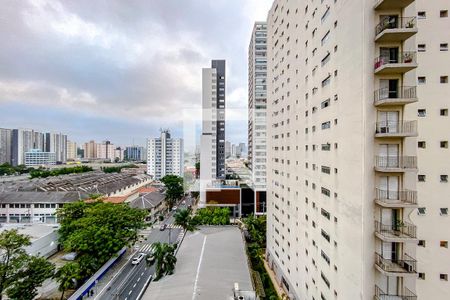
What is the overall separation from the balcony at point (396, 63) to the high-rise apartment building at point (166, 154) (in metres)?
68.5

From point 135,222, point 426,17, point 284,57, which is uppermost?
point 284,57

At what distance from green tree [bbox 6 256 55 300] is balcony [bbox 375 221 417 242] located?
19436 millimetres

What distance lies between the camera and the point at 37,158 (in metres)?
114

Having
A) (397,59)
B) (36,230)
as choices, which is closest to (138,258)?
(36,230)

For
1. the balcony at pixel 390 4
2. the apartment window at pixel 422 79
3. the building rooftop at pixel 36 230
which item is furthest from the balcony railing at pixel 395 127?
the building rooftop at pixel 36 230

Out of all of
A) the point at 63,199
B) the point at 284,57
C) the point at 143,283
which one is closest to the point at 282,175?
the point at 284,57

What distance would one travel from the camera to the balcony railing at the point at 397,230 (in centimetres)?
879

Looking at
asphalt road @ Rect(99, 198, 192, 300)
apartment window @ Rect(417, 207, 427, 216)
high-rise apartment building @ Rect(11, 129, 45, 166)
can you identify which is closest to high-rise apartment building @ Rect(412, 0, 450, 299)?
apartment window @ Rect(417, 207, 427, 216)

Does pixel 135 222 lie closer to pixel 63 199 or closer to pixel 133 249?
pixel 133 249

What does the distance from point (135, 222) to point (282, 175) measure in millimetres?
15397

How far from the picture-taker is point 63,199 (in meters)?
35.3

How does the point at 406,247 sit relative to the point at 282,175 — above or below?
below

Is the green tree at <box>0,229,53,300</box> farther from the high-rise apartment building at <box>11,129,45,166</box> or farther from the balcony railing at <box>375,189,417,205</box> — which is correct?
the high-rise apartment building at <box>11,129,45,166</box>

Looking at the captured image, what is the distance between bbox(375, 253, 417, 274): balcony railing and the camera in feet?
28.3
